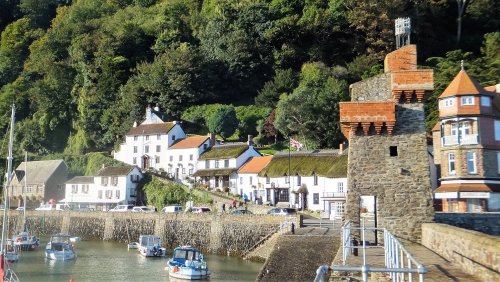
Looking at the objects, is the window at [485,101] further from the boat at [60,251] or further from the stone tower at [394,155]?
the boat at [60,251]

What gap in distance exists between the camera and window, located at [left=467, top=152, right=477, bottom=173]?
40625 mm

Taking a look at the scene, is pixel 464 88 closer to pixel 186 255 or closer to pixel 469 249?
pixel 186 255

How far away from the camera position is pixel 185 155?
6962 cm

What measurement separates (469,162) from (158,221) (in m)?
28.5

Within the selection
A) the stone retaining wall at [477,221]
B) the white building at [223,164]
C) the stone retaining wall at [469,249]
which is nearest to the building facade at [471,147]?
the stone retaining wall at [477,221]

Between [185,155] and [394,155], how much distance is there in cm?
5238

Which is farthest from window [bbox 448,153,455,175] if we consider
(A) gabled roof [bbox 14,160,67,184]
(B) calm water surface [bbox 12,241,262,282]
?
(A) gabled roof [bbox 14,160,67,184]

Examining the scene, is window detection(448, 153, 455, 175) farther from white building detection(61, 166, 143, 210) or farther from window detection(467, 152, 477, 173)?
white building detection(61, 166, 143, 210)

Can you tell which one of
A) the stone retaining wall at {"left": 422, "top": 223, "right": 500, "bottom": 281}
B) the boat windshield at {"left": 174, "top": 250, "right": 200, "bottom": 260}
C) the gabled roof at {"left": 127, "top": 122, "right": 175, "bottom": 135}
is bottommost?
the boat windshield at {"left": 174, "top": 250, "right": 200, "bottom": 260}

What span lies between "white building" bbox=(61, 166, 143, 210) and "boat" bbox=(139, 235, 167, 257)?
22.9 meters

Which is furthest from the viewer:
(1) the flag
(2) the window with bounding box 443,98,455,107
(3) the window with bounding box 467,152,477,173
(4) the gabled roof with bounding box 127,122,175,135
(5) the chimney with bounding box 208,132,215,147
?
(4) the gabled roof with bounding box 127,122,175,135

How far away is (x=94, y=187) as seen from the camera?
239 ft

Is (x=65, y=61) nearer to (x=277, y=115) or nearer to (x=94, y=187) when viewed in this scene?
(x=94, y=187)

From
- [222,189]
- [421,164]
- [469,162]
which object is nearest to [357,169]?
[421,164]
